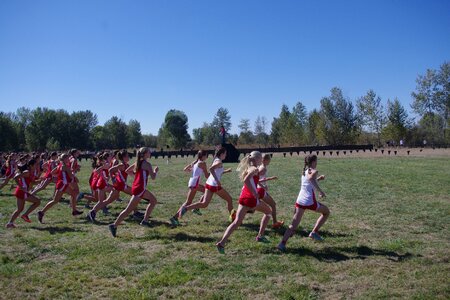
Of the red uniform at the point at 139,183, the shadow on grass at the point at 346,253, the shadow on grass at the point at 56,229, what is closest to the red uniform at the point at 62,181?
the shadow on grass at the point at 56,229

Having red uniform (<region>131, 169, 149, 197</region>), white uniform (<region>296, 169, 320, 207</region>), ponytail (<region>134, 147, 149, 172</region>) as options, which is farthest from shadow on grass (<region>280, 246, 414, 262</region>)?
ponytail (<region>134, 147, 149, 172</region>)

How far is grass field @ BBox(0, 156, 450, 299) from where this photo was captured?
493cm

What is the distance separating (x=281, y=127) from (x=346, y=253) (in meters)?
87.1

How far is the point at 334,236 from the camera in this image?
747 cm

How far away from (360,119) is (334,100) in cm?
736

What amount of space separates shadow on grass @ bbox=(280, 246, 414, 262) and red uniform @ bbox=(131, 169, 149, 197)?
3205 mm

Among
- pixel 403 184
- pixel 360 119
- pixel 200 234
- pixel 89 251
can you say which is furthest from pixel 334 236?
pixel 360 119

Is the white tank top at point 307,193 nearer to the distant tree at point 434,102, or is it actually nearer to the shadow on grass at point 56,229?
the shadow on grass at point 56,229

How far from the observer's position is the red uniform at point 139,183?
25.4ft

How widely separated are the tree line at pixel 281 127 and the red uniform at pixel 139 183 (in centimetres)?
6981

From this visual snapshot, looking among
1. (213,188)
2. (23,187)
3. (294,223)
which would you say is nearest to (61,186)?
(23,187)

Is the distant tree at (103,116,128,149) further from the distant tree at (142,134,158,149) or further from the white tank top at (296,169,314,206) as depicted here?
the white tank top at (296,169,314,206)

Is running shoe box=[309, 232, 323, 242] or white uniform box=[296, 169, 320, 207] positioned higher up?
white uniform box=[296, 169, 320, 207]

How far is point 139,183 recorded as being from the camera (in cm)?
775
